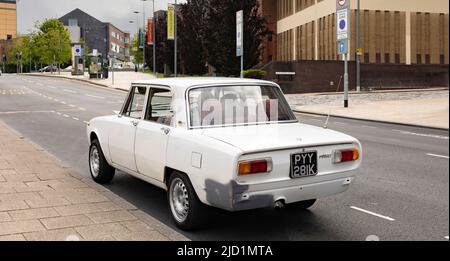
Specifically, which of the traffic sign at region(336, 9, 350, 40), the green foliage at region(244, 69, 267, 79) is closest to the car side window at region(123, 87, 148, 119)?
the traffic sign at region(336, 9, 350, 40)

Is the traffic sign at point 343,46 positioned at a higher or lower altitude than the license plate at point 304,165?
higher

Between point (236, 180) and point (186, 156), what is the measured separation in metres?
0.76

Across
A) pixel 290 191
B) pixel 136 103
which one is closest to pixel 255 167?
pixel 290 191

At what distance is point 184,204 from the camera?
525 centimetres

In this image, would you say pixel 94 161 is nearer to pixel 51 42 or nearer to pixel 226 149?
pixel 226 149

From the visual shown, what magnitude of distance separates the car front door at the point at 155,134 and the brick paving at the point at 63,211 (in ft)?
1.62

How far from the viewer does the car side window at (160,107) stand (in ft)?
19.0

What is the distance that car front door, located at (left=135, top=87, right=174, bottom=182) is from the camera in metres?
5.58

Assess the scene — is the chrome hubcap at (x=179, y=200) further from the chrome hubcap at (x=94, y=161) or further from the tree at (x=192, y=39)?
the tree at (x=192, y=39)

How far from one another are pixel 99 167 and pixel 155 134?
7.13ft

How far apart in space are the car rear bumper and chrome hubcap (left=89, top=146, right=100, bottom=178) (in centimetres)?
367

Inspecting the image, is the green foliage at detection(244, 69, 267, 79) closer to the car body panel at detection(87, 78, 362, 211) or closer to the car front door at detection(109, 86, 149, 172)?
the car front door at detection(109, 86, 149, 172)

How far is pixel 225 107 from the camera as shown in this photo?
5.53 metres

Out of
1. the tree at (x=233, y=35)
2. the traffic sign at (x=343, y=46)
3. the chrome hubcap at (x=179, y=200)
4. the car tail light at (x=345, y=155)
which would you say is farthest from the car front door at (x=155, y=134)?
the tree at (x=233, y=35)
